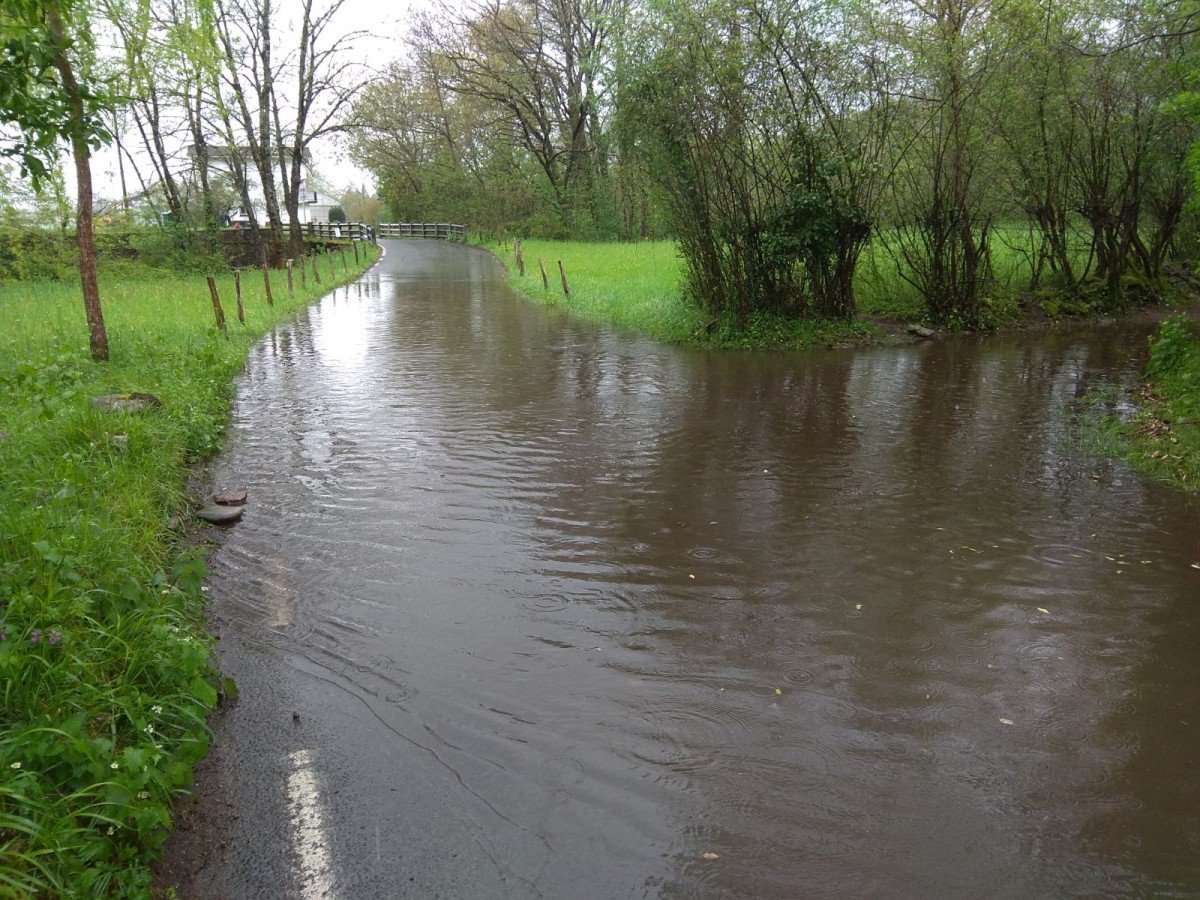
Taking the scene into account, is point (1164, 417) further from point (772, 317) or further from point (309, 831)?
point (309, 831)

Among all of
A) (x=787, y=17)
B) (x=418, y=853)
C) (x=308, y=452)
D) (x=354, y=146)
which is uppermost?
(x=354, y=146)

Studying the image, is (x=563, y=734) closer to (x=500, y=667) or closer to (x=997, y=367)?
(x=500, y=667)

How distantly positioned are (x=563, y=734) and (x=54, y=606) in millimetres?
2539

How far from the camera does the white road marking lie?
308cm

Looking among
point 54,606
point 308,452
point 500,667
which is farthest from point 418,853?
point 308,452

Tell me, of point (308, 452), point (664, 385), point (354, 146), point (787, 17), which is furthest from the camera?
point (354, 146)

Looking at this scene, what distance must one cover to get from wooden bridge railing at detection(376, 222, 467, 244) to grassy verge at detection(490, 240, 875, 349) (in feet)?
88.5

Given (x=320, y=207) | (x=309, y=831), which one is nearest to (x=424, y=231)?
(x=320, y=207)

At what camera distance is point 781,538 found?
240 inches

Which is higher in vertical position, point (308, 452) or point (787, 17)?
point (787, 17)

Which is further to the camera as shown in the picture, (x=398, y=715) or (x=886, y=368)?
(x=886, y=368)

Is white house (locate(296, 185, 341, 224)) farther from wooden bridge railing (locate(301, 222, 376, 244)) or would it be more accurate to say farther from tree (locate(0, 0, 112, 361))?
tree (locate(0, 0, 112, 361))

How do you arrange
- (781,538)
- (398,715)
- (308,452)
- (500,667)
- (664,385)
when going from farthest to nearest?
(664,385)
(308,452)
(781,538)
(500,667)
(398,715)

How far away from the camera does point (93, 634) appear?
401 centimetres
